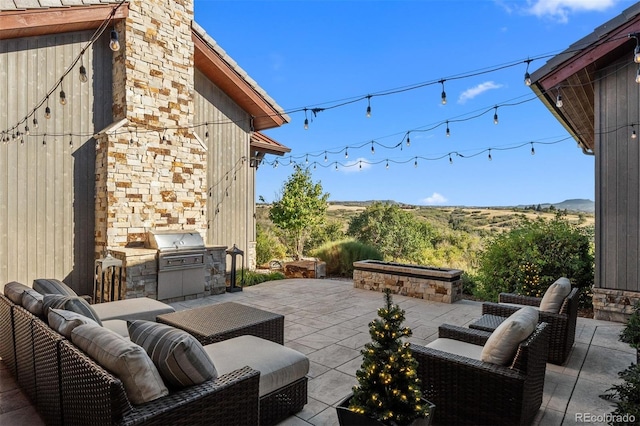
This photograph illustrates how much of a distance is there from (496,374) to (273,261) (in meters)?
8.63

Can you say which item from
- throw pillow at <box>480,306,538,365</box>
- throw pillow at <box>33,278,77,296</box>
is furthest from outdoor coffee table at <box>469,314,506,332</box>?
throw pillow at <box>33,278,77,296</box>

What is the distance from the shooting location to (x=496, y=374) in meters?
2.26

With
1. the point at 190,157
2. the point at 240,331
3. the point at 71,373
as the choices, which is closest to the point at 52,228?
the point at 190,157

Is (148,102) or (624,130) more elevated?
(148,102)

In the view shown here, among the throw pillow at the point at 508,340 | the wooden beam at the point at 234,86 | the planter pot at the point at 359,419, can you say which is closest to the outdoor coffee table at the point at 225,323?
the planter pot at the point at 359,419

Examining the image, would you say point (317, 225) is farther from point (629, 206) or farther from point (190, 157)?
point (629, 206)

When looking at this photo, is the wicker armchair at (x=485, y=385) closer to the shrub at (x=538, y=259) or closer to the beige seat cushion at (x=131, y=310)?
the beige seat cushion at (x=131, y=310)

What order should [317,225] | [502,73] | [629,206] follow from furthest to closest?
[317,225]
[629,206]
[502,73]

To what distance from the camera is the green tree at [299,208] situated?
1084cm

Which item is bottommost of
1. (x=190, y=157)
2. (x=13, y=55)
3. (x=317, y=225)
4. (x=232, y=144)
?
(x=317, y=225)

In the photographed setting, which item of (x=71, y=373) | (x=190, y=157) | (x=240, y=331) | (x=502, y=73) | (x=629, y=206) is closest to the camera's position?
(x=71, y=373)

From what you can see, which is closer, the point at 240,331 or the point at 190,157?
the point at 240,331

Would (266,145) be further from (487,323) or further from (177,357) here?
(177,357)

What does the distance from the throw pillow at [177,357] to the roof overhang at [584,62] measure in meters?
5.26
